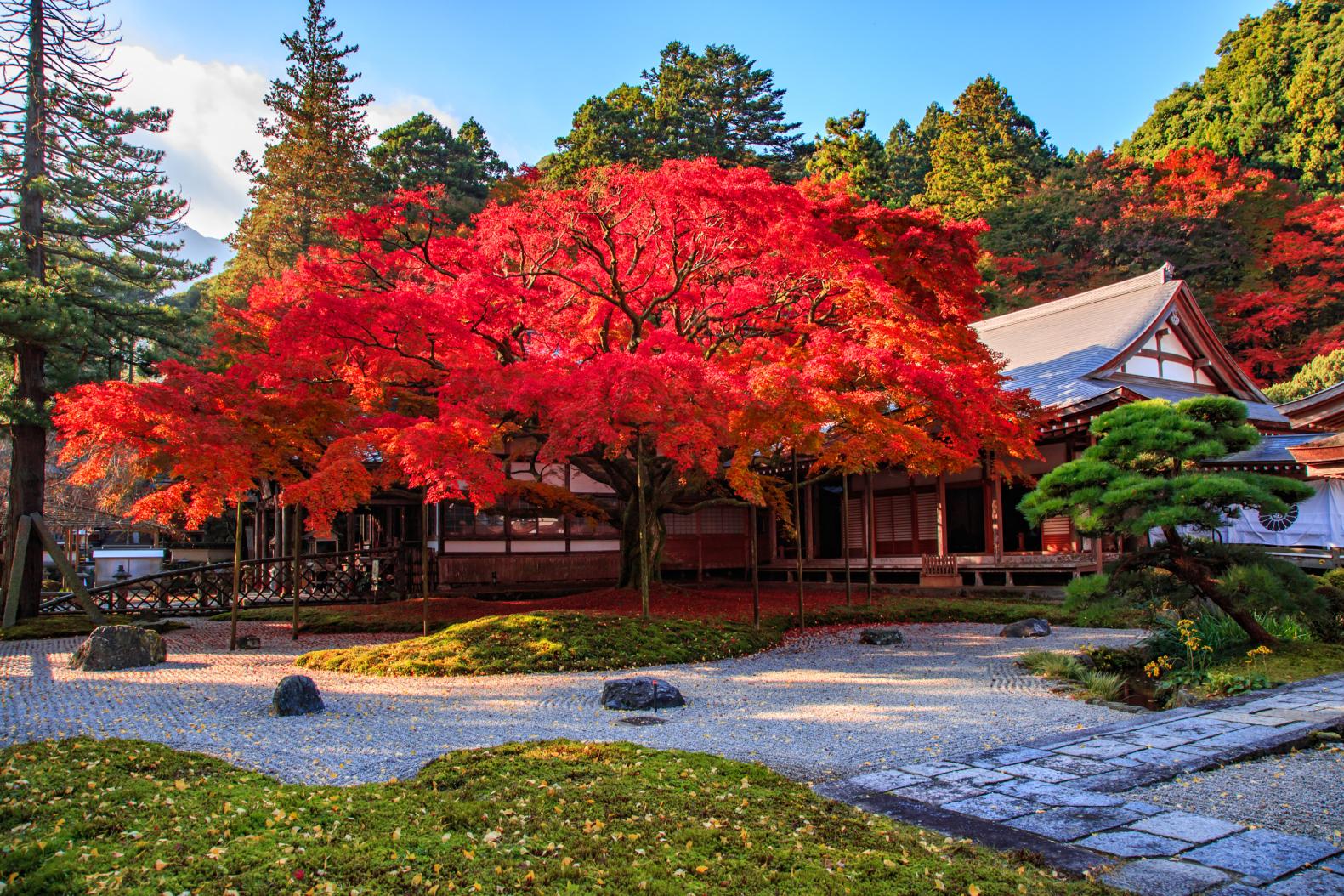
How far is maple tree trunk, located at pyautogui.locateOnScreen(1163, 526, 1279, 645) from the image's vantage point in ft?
29.9

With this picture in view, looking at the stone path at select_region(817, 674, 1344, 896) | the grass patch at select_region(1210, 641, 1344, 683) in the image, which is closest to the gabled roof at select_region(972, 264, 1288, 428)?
the grass patch at select_region(1210, 641, 1344, 683)

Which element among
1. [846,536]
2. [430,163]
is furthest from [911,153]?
[846,536]

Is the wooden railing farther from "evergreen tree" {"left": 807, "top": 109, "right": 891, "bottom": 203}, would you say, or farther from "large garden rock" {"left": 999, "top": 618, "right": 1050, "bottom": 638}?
"evergreen tree" {"left": 807, "top": 109, "right": 891, "bottom": 203}

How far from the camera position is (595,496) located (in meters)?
20.2

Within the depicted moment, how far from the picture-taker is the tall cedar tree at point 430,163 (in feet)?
113

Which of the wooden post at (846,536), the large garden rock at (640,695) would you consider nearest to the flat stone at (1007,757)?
the large garden rock at (640,695)

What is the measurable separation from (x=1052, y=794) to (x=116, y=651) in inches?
413

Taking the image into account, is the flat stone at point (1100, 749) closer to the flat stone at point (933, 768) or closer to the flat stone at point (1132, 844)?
the flat stone at point (933, 768)

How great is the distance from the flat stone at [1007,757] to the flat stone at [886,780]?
491mm

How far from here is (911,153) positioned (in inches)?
1925

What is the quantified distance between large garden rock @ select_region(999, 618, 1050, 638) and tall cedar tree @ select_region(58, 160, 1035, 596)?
8.05 feet

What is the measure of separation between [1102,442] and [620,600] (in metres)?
8.44

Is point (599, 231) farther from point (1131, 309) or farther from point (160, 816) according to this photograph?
point (1131, 309)

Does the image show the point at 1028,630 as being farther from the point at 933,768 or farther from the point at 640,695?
the point at 933,768
